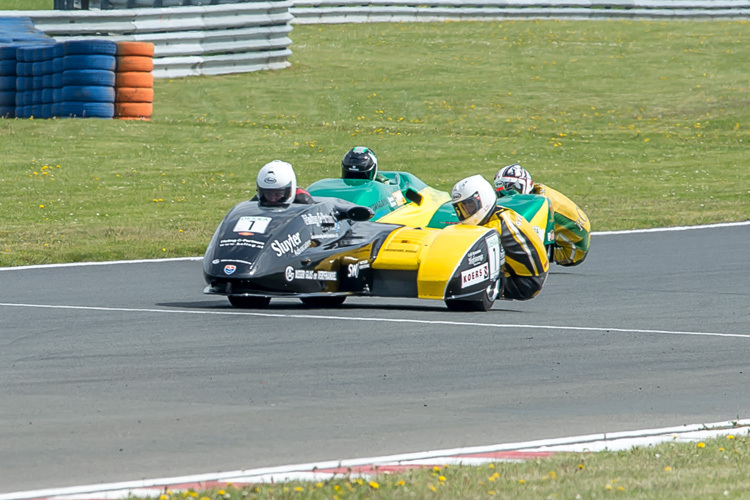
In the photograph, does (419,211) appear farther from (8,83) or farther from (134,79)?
(8,83)

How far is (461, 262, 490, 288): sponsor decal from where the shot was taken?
10586 mm

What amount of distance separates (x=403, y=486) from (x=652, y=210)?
1369 cm

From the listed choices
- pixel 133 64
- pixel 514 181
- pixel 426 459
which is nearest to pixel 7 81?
pixel 133 64

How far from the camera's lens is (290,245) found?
10570mm

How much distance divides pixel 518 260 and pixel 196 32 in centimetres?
1851

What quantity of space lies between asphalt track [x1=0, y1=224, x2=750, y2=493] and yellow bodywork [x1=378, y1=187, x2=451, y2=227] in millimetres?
1624

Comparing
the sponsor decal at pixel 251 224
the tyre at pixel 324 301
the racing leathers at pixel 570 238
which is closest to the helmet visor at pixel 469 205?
the tyre at pixel 324 301

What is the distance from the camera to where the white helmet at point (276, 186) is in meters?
11.0

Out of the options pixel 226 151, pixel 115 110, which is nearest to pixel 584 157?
pixel 226 151

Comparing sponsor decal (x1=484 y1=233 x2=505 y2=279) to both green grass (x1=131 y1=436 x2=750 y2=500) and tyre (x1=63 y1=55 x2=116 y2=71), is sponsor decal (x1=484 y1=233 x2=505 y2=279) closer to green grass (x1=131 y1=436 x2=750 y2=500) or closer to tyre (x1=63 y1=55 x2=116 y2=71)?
green grass (x1=131 y1=436 x2=750 y2=500)

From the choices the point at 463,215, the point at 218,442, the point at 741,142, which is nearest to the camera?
the point at 218,442

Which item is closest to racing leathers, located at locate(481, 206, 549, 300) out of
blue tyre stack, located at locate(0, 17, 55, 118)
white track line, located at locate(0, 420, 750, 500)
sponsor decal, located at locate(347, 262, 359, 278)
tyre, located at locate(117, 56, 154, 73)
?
sponsor decal, located at locate(347, 262, 359, 278)

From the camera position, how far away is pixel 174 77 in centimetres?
2931

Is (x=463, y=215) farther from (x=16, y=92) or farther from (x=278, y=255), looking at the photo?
(x=16, y=92)
